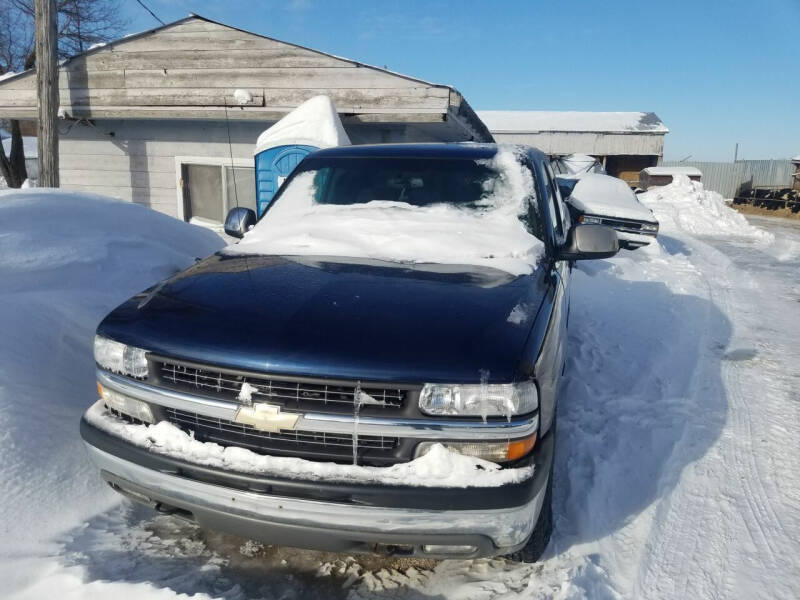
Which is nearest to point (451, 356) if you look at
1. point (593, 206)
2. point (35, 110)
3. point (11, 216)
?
point (11, 216)

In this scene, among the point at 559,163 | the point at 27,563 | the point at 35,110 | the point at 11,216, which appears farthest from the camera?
the point at 559,163

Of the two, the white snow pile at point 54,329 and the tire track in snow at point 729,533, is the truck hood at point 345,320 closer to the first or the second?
the white snow pile at point 54,329

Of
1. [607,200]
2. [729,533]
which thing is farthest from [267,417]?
[607,200]

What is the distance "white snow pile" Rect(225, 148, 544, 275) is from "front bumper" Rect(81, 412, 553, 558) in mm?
1122

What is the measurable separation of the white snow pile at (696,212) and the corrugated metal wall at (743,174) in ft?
46.3

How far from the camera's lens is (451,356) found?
1.79 meters

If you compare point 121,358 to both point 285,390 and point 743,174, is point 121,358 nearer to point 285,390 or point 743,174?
point 285,390

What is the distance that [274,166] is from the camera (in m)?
8.06

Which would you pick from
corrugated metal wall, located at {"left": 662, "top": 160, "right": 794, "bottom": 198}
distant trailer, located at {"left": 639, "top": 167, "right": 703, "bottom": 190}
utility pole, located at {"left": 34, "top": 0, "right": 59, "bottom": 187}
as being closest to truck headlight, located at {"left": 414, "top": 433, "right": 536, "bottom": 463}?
utility pole, located at {"left": 34, "top": 0, "right": 59, "bottom": 187}

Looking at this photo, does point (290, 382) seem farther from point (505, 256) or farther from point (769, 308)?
point (769, 308)

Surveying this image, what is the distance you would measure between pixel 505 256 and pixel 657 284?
5.71m

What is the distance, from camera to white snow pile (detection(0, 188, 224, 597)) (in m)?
2.30

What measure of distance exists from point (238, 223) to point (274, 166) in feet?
15.6

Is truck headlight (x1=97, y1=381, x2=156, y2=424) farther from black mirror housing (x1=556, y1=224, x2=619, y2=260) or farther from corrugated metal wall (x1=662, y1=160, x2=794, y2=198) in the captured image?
corrugated metal wall (x1=662, y1=160, x2=794, y2=198)
